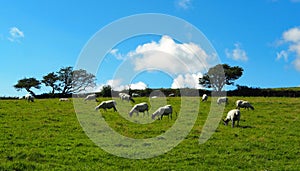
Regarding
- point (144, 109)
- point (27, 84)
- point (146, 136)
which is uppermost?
point (27, 84)

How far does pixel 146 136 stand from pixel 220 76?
7284 centimetres

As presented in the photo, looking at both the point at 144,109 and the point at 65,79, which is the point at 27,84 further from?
the point at 144,109

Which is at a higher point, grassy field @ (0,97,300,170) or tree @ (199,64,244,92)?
tree @ (199,64,244,92)

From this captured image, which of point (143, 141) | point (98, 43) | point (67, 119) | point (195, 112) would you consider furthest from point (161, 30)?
point (195, 112)

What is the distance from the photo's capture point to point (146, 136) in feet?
77.9

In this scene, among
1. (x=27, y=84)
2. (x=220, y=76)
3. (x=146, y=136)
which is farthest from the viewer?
(x=27, y=84)

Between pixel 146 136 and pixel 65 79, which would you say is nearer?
pixel 146 136

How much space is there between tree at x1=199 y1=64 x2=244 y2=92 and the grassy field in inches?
2417

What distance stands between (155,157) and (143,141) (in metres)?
3.47

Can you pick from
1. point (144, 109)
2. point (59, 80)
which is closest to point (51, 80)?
point (59, 80)

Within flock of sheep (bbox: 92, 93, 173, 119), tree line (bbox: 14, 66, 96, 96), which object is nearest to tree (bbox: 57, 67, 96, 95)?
tree line (bbox: 14, 66, 96, 96)

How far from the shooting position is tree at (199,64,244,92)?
9269 centimetres

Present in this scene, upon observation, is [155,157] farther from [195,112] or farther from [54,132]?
[195,112]

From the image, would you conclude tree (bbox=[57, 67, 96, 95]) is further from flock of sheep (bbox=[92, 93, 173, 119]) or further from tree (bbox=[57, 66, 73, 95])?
flock of sheep (bbox=[92, 93, 173, 119])
